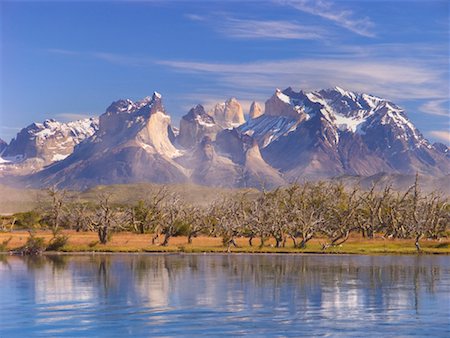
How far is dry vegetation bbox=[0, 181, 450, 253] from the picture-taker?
102438mm

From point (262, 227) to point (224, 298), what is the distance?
2068 inches

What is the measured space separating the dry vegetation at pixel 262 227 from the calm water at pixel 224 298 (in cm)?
2122

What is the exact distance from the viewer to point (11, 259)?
3386 inches

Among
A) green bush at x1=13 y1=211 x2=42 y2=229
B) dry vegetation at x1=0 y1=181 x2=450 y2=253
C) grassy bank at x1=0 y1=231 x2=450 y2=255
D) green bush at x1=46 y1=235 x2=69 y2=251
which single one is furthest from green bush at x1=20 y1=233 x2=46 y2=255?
green bush at x1=13 y1=211 x2=42 y2=229

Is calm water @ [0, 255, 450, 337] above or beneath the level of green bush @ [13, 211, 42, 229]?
beneath

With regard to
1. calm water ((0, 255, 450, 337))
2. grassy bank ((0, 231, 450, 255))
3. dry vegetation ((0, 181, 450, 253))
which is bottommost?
calm water ((0, 255, 450, 337))

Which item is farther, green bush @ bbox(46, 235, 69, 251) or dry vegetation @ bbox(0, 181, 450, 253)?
dry vegetation @ bbox(0, 181, 450, 253)

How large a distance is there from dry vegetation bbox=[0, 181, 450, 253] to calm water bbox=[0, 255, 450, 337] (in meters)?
21.2

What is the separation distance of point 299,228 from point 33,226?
2451 inches

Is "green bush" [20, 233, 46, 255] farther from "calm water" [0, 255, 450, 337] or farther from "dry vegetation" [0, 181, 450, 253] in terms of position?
"calm water" [0, 255, 450, 337]

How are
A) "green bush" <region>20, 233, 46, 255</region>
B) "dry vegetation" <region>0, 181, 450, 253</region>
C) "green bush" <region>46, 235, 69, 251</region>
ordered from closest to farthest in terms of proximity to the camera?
"green bush" <region>20, 233, 46, 255</region>, "green bush" <region>46, 235, 69, 251</region>, "dry vegetation" <region>0, 181, 450, 253</region>

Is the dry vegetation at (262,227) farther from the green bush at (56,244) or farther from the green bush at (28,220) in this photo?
the green bush at (28,220)

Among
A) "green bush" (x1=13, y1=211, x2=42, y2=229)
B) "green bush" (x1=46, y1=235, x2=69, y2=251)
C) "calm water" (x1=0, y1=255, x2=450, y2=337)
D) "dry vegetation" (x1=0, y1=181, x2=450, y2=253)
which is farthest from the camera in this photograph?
"green bush" (x1=13, y1=211, x2=42, y2=229)

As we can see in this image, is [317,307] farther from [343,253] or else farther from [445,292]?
[343,253]
